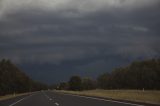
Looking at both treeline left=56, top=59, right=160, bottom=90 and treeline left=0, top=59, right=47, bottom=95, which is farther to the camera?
treeline left=0, top=59, right=47, bottom=95

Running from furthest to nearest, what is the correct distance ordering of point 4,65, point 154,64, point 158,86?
point 4,65
point 154,64
point 158,86

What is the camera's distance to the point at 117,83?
153 meters

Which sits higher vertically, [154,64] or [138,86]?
[154,64]

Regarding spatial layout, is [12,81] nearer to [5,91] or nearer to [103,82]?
[5,91]

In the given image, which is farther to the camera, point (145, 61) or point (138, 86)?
point (145, 61)

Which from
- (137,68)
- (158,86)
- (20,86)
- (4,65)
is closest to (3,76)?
(4,65)

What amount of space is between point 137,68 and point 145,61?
7.45 meters

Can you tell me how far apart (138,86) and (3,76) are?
4928 centimetres

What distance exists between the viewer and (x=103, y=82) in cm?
18375

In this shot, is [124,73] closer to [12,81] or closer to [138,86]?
[138,86]

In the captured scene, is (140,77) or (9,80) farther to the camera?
(9,80)

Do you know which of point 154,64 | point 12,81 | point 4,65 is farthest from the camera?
point 4,65

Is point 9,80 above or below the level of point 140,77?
below

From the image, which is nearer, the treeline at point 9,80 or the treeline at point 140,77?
the treeline at point 140,77
